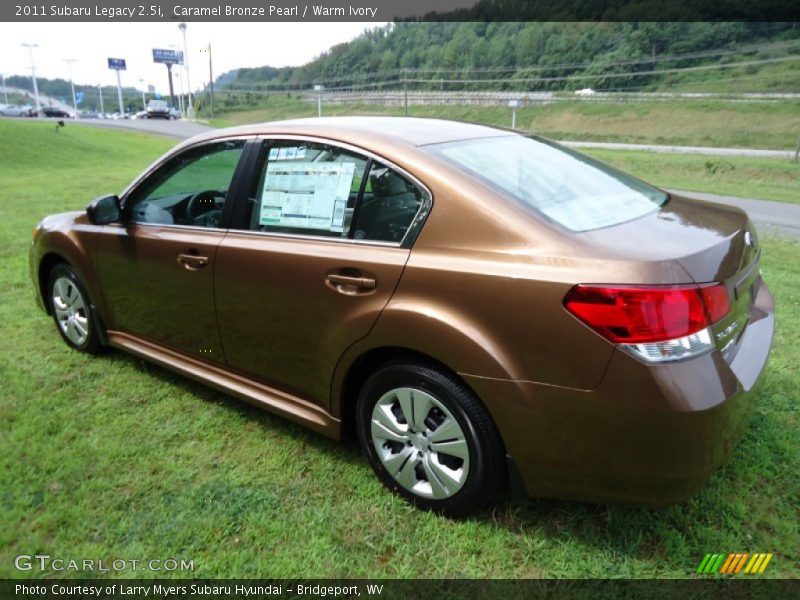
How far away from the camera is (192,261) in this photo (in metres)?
3.05

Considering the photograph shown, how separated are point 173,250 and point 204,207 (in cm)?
37

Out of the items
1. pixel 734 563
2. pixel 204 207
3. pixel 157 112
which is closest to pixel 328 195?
pixel 204 207

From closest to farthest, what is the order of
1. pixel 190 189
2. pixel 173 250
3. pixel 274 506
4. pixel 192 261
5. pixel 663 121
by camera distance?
pixel 274 506, pixel 192 261, pixel 173 250, pixel 190 189, pixel 663 121

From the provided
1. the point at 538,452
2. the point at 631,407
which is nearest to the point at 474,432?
the point at 538,452

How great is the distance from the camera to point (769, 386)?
3.42 m

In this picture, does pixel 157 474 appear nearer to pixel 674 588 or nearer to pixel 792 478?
pixel 674 588

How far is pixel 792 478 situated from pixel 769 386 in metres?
0.92

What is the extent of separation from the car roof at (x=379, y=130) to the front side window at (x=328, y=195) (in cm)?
8

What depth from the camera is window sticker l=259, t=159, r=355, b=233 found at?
2.60 metres

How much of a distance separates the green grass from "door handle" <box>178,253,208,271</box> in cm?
3154

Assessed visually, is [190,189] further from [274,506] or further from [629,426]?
[629,426]

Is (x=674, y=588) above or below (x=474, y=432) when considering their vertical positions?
below

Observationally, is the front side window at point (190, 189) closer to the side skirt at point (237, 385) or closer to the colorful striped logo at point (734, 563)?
the side skirt at point (237, 385)

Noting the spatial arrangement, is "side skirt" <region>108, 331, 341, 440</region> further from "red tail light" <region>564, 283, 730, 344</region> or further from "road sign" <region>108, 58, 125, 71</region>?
"road sign" <region>108, 58, 125, 71</region>
